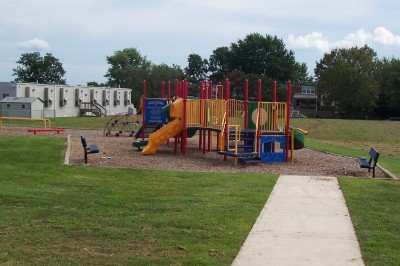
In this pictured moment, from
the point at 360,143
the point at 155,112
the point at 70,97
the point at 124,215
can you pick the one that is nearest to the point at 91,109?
the point at 70,97

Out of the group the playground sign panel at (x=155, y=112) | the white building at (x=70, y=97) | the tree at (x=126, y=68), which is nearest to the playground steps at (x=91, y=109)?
the white building at (x=70, y=97)

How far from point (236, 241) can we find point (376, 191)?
5688 millimetres

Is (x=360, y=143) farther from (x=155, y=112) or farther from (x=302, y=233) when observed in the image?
(x=302, y=233)

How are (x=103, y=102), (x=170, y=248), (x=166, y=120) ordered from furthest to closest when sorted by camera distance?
1. (x=103, y=102)
2. (x=166, y=120)
3. (x=170, y=248)

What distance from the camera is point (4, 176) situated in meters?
12.8

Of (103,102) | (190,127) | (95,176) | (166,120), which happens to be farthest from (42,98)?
(95,176)

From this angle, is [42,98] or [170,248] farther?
[42,98]

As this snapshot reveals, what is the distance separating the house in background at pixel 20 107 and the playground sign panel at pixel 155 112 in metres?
33.3

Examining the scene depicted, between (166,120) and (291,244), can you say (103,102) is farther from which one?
(291,244)

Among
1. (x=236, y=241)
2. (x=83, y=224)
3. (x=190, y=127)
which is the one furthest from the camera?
(x=190, y=127)

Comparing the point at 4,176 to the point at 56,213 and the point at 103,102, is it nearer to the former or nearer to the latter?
the point at 56,213

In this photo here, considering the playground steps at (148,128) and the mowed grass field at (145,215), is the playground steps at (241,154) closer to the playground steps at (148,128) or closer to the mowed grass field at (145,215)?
the mowed grass field at (145,215)

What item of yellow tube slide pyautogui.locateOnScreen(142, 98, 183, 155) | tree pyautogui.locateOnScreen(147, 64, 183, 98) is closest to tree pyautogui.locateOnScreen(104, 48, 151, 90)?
tree pyautogui.locateOnScreen(147, 64, 183, 98)

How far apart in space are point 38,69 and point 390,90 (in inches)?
2585
